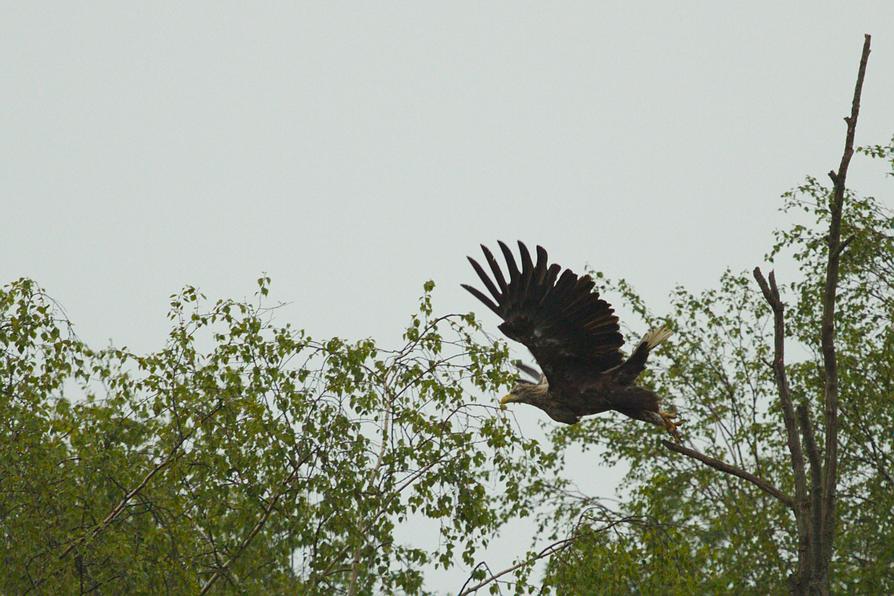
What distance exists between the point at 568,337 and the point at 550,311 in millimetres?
279

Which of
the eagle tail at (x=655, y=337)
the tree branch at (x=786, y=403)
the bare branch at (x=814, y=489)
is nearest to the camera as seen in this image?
the bare branch at (x=814, y=489)

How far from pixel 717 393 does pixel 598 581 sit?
28.0 ft

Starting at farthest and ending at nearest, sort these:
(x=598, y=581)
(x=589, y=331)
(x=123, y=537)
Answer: (x=598, y=581) → (x=589, y=331) → (x=123, y=537)

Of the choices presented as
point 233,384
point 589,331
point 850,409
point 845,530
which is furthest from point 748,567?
point 233,384

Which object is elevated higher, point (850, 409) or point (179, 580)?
point (850, 409)

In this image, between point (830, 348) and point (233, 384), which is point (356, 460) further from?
point (830, 348)

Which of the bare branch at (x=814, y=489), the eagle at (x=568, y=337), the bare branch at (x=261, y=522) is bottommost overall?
the bare branch at (x=814, y=489)

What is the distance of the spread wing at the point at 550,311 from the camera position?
6.76 m

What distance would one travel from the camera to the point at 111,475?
7523 mm

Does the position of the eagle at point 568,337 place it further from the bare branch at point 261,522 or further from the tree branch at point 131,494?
the tree branch at point 131,494

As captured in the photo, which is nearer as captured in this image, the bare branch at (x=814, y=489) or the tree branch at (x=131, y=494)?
the bare branch at (x=814, y=489)

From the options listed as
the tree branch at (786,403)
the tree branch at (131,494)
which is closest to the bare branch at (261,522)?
the tree branch at (131,494)

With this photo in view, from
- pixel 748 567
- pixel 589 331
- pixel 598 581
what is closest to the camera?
pixel 589 331

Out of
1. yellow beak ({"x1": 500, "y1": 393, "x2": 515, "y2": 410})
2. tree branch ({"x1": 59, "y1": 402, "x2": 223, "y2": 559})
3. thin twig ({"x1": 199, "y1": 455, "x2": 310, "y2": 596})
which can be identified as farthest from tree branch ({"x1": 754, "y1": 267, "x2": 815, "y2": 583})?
tree branch ({"x1": 59, "y1": 402, "x2": 223, "y2": 559})
